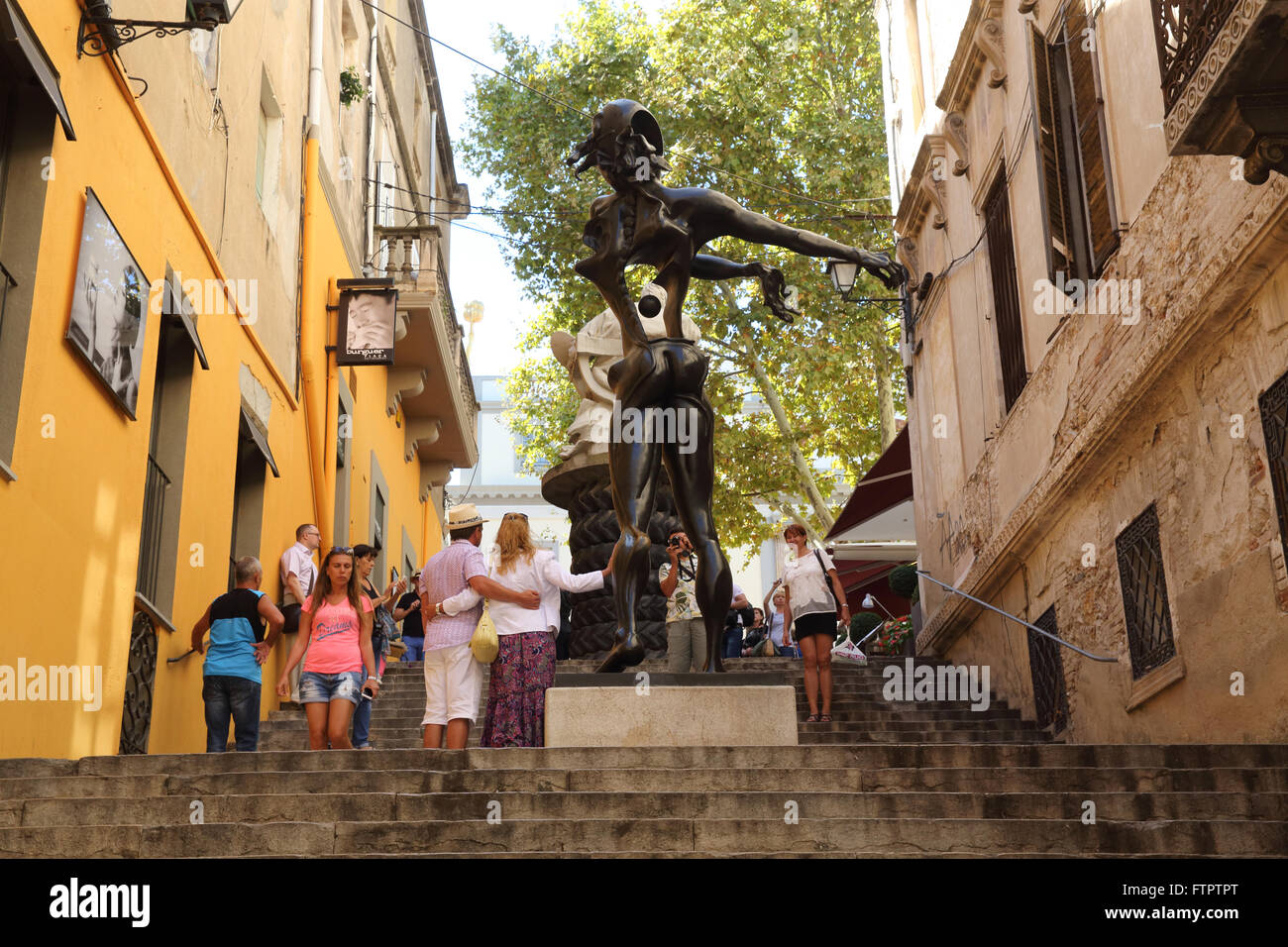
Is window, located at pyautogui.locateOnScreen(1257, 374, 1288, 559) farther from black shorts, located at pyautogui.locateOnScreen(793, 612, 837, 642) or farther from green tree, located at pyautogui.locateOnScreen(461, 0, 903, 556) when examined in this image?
green tree, located at pyautogui.locateOnScreen(461, 0, 903, 556)

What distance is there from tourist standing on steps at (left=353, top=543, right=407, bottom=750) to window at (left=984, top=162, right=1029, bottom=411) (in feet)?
18.3

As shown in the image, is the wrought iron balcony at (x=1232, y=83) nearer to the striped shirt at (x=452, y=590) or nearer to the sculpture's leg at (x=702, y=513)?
the sculpture's leg at (x=702, y=513)

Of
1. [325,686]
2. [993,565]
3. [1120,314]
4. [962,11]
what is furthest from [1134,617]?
[962,11]

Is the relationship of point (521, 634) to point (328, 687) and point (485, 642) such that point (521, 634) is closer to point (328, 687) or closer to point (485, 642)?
point (485, 642)

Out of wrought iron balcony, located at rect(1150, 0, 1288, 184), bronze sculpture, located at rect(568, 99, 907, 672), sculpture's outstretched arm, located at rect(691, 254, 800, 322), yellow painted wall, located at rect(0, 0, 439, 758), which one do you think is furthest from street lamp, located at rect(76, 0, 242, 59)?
wrought iron balcony, located at rect(1150, 0, 1288, 184)

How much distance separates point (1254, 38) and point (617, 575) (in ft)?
12.3

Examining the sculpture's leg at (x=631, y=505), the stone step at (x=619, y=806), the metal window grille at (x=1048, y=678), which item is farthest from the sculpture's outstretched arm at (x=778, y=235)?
the metal window grille at (x=1048, y=678)

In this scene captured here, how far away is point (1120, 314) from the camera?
9.30m

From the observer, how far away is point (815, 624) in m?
10.5

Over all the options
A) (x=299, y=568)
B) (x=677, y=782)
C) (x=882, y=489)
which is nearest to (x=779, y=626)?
(x=882, y=489)

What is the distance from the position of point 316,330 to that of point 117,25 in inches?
280

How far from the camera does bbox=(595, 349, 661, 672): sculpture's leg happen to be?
731cm
